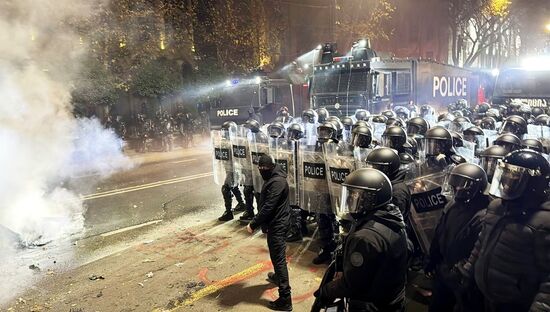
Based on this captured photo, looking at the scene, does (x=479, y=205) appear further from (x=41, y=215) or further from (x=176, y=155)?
(x=176, y=155)

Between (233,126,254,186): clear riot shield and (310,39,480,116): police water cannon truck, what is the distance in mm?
6131

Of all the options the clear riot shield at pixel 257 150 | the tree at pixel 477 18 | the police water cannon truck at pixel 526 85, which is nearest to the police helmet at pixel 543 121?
the police water cannon truck at pixel 526 85

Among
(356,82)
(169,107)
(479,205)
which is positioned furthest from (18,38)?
(169,107)

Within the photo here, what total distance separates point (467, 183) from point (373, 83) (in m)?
10.1

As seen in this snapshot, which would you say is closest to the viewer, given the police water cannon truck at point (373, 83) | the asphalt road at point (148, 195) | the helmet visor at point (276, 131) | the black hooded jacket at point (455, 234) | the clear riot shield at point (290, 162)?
the black hooded jacket at point (455, 234)

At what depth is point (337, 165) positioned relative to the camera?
5.97 metres

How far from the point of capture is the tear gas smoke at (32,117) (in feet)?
24.7

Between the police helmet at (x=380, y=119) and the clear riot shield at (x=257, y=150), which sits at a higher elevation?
the police helmet at (x=380, y=119)

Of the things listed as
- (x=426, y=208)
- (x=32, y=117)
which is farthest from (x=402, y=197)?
(x=32, y=117)

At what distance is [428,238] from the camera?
4523mm

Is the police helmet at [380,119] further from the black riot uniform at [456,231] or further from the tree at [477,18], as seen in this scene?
the tree at [477,18]

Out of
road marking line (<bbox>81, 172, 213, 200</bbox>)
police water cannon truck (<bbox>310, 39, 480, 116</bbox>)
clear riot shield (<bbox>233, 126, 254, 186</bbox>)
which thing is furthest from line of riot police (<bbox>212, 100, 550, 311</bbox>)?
police water cannon truck (<bbox>310, 39, 480, 116</bbox>)

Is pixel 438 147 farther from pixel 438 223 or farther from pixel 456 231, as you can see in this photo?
pixel 456 231

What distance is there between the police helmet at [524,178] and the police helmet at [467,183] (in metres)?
0.72
